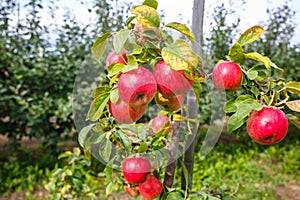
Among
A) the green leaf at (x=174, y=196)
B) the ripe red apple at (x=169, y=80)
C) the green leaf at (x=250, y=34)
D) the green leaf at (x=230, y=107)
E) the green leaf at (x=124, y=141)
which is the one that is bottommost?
the green leaf at (x=174, y=196)

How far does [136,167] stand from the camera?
68 centimetres

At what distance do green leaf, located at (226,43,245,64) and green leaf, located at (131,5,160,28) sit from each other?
0.64 ft

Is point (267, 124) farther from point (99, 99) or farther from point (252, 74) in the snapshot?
point (99, 99)

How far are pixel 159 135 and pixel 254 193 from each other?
6.18ft

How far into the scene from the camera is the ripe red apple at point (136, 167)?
0.69 m

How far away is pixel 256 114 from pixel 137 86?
26 cm

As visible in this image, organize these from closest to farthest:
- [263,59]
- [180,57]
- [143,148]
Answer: [180,57] → [263,59] → [143,148]

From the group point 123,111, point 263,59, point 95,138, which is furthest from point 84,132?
point 263,59

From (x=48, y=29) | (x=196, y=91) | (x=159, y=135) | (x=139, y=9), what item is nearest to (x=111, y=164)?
(x=159, y=135)

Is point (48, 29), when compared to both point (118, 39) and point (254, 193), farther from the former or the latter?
point (118, 39)

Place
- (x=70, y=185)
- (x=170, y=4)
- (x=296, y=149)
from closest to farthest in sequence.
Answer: (x=170, y=4) < (x=70, y=185) < (x=296, y=149)

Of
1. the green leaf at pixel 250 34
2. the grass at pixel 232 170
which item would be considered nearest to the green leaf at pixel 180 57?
the green leaf at pixel 250 34

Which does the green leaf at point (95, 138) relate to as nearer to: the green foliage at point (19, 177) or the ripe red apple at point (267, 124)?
the ripe red apple at point (267, 124)

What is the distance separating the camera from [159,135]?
0.73 metres
